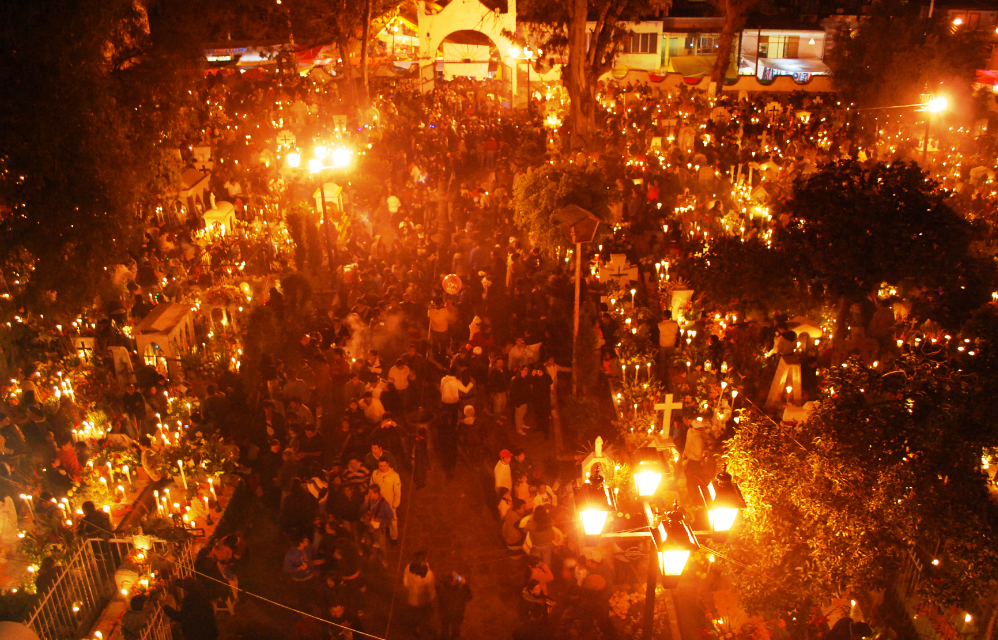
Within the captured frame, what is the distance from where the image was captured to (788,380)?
9.52m

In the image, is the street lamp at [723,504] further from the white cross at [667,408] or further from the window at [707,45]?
the window at [707,45]

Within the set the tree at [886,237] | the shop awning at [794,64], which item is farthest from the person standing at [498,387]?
the shop awning at [794,64]

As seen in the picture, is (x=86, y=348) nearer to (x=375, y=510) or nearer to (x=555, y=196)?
(x=375, y=510)

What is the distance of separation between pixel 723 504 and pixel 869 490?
110cm

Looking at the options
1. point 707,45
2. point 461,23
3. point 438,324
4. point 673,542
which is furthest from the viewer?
point 707,45

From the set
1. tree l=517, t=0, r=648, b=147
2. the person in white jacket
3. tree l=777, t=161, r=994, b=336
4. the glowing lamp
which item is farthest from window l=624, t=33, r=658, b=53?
the glowing lamp

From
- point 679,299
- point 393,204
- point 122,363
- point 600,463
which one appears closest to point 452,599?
point 600,463

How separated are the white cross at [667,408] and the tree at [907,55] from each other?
21318mm

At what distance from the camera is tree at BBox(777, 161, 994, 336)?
8039 millimetres

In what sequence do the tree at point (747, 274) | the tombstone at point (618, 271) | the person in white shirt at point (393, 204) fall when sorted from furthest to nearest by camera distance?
the person in white shirt at point (393, 204) → the tombstone at point (618, 271) → the tree at point (747, 274)

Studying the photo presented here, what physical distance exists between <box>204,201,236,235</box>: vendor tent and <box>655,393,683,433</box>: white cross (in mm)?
9387

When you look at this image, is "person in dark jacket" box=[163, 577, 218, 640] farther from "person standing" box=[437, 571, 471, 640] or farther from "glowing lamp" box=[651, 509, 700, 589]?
"glowing lamp" box=[651, 509, 700, 589]

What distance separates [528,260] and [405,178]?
648 cm

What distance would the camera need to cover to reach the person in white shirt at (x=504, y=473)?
7.86 metres
